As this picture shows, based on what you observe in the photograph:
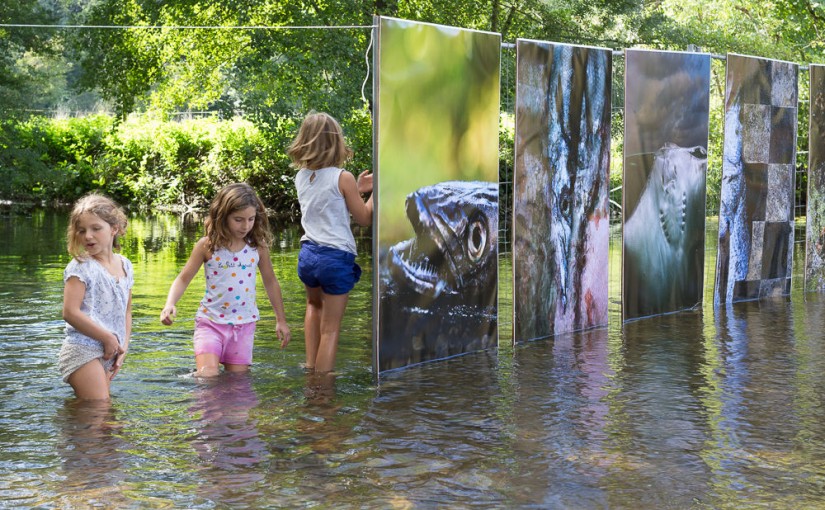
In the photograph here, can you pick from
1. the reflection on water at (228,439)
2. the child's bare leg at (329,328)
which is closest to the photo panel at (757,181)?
the child's bare leg at (329,328)

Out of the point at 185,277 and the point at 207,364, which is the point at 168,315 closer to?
the point at 185,277

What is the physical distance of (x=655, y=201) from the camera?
9.85 metres

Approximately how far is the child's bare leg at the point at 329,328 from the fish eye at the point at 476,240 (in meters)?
1.08

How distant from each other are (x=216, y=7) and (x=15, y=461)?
54.8ft

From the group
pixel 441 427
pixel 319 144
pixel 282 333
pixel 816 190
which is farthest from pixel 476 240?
pixel 816 190

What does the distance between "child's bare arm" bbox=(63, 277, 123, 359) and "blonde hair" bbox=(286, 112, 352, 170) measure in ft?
5.36

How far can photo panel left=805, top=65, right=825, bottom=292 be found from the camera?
37.9 feet

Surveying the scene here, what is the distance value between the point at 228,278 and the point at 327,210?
719mm

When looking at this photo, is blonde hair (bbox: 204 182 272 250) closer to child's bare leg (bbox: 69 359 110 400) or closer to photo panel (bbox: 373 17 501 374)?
photo panel (bbox: 373 17 501 374)

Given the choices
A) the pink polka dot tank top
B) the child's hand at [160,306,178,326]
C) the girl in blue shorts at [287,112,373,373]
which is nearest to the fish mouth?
the girl in blue shorts at [287,112,373,373]

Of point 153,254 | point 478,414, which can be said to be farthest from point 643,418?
point 153,254

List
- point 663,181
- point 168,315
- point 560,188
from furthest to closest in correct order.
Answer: point 663,181
point 560,188
point 168,315

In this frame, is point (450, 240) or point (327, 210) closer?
point (327, 210)

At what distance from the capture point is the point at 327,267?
7195 millimetres
